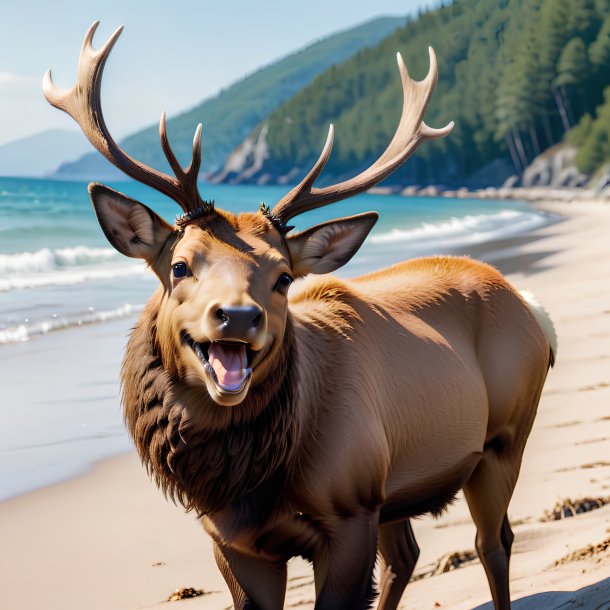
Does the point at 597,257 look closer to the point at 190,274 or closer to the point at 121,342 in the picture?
the point at 121,342

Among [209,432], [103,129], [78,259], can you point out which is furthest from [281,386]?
[78,259]

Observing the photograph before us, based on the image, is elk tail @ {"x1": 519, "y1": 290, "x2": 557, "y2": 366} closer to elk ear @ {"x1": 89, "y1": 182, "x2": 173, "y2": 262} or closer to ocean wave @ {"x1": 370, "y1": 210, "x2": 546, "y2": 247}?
elk ear @ {"x1": 89, "y1": 182, "x2": 173, "y2": 262}

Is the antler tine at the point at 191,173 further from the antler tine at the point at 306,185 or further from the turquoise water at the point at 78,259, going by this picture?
the turquoise water at the point at 78,259

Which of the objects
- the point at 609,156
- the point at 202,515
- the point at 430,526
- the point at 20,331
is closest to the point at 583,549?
the point at 430,526

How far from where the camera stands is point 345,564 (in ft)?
12.3

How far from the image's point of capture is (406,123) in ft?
15.4

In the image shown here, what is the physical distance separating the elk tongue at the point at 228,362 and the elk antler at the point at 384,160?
0.68 metres

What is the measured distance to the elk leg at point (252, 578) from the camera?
395 centimetres

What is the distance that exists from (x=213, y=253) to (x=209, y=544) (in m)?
2.76

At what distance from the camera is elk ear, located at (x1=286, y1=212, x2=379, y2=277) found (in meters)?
3.99

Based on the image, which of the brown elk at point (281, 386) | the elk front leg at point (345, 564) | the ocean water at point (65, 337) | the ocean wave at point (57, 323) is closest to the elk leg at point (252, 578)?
the brown elk at point (281, 386)

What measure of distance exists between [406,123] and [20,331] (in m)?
8.94

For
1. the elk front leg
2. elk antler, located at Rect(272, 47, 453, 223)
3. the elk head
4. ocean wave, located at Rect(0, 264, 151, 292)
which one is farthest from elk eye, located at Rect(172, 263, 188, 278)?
ocean wave, located at Rect(0, 264, 151, 292)

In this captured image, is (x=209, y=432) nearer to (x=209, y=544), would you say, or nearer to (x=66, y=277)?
(x=209, y=544)
